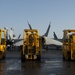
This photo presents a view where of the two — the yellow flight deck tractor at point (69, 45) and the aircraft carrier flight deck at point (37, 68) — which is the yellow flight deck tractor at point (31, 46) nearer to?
the yellow flight deck tractor at point (69, 45)

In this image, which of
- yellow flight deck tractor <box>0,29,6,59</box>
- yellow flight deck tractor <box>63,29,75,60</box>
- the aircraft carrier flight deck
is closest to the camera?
the aircraft carrier flight deck

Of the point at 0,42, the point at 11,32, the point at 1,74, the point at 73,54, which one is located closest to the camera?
the point at 1,74

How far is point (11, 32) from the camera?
2889 inches

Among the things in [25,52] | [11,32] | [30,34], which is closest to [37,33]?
[30,34]

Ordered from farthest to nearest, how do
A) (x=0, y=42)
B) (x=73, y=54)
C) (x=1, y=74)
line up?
1. (x=0, y=42)
2. (x=73, y=54)
3. (x=1, y=74)

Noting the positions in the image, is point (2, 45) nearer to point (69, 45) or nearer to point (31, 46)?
point (31, 46)

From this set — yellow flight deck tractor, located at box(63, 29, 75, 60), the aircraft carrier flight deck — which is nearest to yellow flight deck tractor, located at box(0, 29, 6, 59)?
the aircraft carrier flight deck

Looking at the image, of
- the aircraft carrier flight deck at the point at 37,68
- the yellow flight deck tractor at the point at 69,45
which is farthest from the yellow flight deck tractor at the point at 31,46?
the aircraft carrier flight deck at the point at 37,68

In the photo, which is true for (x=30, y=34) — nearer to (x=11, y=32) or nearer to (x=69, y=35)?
(x=69, y=35)

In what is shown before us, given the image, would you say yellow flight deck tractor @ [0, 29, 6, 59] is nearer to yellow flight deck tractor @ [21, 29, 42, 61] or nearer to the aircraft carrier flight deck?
yellow flight deck tractor @ [21, 29, 42, 61]

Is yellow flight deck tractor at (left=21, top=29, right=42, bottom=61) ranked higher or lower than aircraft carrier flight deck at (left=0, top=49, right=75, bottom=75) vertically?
higher

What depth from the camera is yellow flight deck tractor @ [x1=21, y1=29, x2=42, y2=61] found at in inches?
1013

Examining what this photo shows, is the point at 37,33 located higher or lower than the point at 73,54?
higher

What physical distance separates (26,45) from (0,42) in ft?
10.9
